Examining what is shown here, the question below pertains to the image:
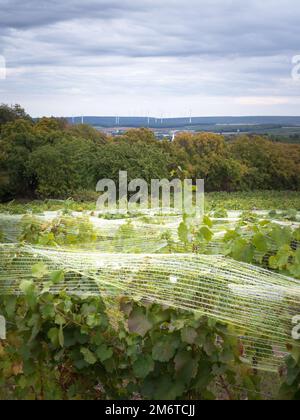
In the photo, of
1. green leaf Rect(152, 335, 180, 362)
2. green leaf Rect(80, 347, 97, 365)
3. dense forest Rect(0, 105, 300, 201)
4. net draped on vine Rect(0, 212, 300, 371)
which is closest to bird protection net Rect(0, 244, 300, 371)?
net draped on vine Rect(0, 212, 300, 371)

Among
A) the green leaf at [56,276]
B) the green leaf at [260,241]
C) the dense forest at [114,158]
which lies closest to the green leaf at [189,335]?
the green leaf at [56,276]

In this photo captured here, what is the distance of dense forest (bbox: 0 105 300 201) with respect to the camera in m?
32.3

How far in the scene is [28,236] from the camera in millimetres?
4016

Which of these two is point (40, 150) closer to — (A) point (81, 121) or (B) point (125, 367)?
(A) point (81, 121)

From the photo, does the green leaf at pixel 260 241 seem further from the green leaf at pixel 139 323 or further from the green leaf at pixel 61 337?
the green leaf at pixel 61 337

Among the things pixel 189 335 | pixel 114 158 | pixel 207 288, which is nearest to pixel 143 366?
pixel 189 335

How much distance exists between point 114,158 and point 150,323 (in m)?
31.3

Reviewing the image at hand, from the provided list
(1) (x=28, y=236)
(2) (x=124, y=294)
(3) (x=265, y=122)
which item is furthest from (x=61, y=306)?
(3) (x=265, y=122)

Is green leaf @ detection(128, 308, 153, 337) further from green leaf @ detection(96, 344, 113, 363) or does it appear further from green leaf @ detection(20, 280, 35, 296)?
green leaf @ detection(20, 280, 35, 296)

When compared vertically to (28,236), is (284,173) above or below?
below

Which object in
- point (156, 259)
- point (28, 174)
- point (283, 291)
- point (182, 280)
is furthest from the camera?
point (28, 174)

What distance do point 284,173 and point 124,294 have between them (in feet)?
112

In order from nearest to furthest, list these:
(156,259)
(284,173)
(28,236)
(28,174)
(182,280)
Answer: (182,280)
(156,259)
(28,236)
(28,174)
(284,173)

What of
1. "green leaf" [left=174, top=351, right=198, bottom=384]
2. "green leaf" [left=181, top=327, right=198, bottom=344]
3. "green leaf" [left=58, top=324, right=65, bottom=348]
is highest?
"green leaf" [left=181, top=327, right=198, bottom=344]
